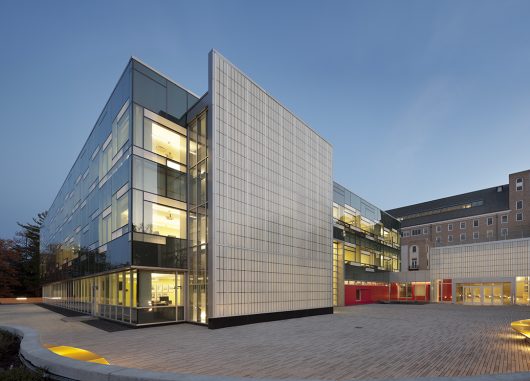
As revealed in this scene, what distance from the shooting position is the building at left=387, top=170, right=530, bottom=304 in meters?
45.2

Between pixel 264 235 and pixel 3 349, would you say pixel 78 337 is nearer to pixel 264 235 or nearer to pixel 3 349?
pixel 3 349

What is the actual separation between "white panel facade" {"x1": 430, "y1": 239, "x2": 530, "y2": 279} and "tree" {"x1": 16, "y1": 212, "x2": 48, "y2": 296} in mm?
63058

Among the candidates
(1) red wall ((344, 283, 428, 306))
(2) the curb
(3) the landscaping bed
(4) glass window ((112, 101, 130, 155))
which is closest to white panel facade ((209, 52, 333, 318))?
(4) glass window ((112, 101, 130, 155))

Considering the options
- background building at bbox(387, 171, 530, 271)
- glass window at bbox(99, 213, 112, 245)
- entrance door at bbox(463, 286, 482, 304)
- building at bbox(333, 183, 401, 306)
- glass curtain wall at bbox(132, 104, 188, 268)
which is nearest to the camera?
glass curtain wall at bbox(132, 104, 188, 268)

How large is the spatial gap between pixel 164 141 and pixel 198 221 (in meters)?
4.76

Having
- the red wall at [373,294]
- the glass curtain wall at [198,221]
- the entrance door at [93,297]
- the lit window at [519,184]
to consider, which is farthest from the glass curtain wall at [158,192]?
the lit window at [519,184]

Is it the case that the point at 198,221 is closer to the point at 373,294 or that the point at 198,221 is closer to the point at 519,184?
the point at 373,294

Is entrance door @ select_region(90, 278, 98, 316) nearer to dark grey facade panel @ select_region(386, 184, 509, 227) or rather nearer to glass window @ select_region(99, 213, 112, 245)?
glass window @ select_region(99, 213, 112, 245)

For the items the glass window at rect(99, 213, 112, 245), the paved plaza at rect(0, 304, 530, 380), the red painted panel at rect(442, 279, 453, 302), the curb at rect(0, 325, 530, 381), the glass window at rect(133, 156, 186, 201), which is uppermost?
the glass window at rect(133, 156, 186, 201)

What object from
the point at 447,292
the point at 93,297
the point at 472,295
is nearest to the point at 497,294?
the point at 472,295

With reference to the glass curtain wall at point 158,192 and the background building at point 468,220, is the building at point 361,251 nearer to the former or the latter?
the background building at point 468,220

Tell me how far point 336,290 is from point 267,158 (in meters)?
21.5

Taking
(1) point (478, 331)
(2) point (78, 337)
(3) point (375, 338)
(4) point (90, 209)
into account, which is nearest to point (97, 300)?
(4) point (90, 209)

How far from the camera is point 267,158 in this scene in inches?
934
